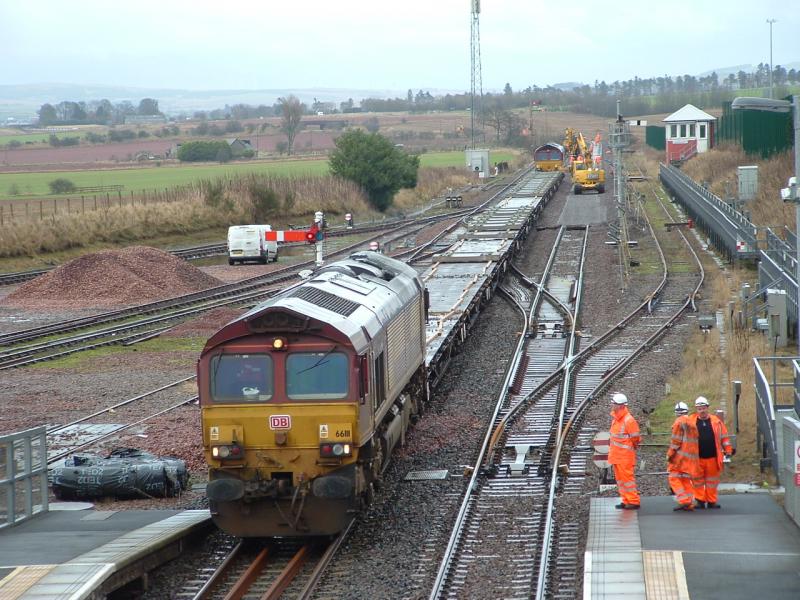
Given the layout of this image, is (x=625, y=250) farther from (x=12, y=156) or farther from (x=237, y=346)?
(x=12, y=156)

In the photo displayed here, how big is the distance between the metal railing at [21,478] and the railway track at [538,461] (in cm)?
487

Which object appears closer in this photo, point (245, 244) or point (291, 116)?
point (245, 244)

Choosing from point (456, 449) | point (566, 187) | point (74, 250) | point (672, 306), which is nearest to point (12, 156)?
point (566, 187)

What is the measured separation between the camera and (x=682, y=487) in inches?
472

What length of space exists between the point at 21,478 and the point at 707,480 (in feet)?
25.1

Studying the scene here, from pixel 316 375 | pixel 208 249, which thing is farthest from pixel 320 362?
pixel 208 249

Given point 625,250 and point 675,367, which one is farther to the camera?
point 625,250

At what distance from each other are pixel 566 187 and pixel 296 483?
64.6 metres

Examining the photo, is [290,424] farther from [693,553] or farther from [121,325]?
[121,325]

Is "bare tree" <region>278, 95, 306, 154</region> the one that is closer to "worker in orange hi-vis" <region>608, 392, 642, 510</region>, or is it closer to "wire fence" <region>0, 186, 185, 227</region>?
"wire fence" <region>0, 186, 185, 227</region>

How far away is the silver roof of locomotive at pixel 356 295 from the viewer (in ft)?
40.7

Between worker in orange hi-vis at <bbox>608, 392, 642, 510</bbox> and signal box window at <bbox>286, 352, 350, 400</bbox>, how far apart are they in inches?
119

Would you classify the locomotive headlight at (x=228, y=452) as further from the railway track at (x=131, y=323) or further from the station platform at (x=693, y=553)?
the railway track at (x=131, y=323)

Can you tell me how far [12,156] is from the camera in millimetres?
115562
